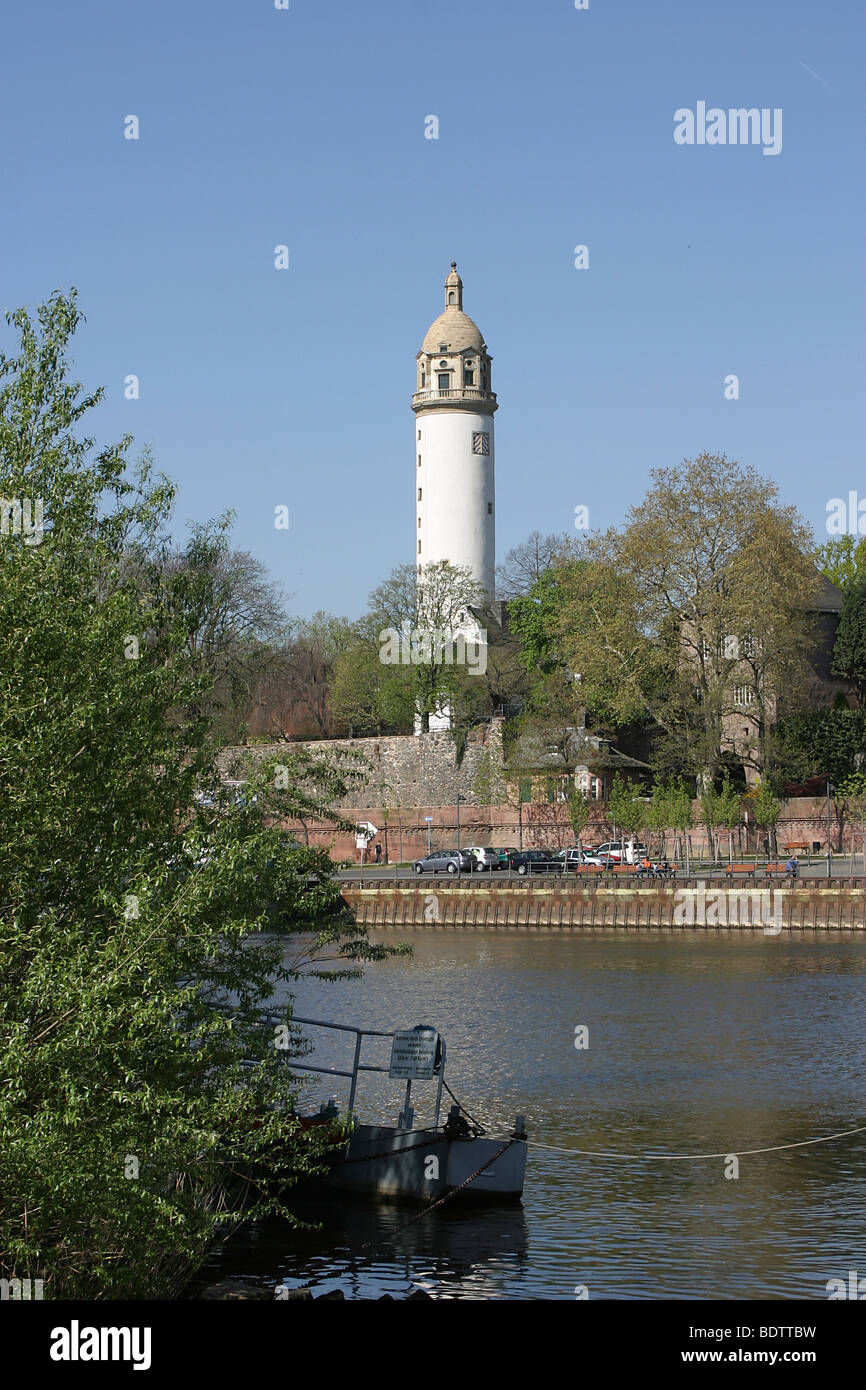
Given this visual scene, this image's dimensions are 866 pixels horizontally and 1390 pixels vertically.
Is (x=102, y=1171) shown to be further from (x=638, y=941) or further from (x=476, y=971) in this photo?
(x=638, y=941)

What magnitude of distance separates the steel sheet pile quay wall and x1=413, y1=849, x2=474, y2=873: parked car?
24.4 ft

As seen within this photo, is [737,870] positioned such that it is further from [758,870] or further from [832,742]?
[832,742]

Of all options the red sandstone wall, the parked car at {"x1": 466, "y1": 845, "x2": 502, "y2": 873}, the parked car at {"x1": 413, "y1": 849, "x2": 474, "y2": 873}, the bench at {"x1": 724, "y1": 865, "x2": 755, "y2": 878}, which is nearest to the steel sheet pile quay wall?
the bench at {"x1": 724, "y1": 865, "x2": 755, "y2": 878}

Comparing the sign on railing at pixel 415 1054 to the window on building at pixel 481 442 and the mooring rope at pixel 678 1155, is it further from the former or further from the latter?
the window on building at pixel 481 442

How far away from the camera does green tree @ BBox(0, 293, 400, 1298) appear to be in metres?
11.8

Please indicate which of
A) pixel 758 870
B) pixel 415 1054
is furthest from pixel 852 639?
pixel 415 1054

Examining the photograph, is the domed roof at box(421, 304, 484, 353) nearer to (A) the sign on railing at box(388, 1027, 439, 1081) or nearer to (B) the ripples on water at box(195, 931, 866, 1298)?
(B) the ripples on water at box(195, 931, 866, 1298)

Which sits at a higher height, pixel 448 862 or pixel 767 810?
pixel 767 810

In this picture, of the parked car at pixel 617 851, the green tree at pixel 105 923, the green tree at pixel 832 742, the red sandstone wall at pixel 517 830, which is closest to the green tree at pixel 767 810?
the red sandstone wall at pixel 517 830

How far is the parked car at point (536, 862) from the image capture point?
211ft

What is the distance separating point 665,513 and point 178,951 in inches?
2098

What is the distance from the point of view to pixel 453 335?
96250 mm

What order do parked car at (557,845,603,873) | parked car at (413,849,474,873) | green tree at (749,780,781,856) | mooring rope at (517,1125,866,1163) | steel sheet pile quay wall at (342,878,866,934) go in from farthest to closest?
parked car at (413,849,474,873)
parked car at (557,845,603,873)
green tree at (749,780,781,856)
steel sheet pile quay wall at (342,878,866,934)
mooring rope at (517,1125,866,1163)

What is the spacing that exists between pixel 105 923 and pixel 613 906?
43365 millimetres
